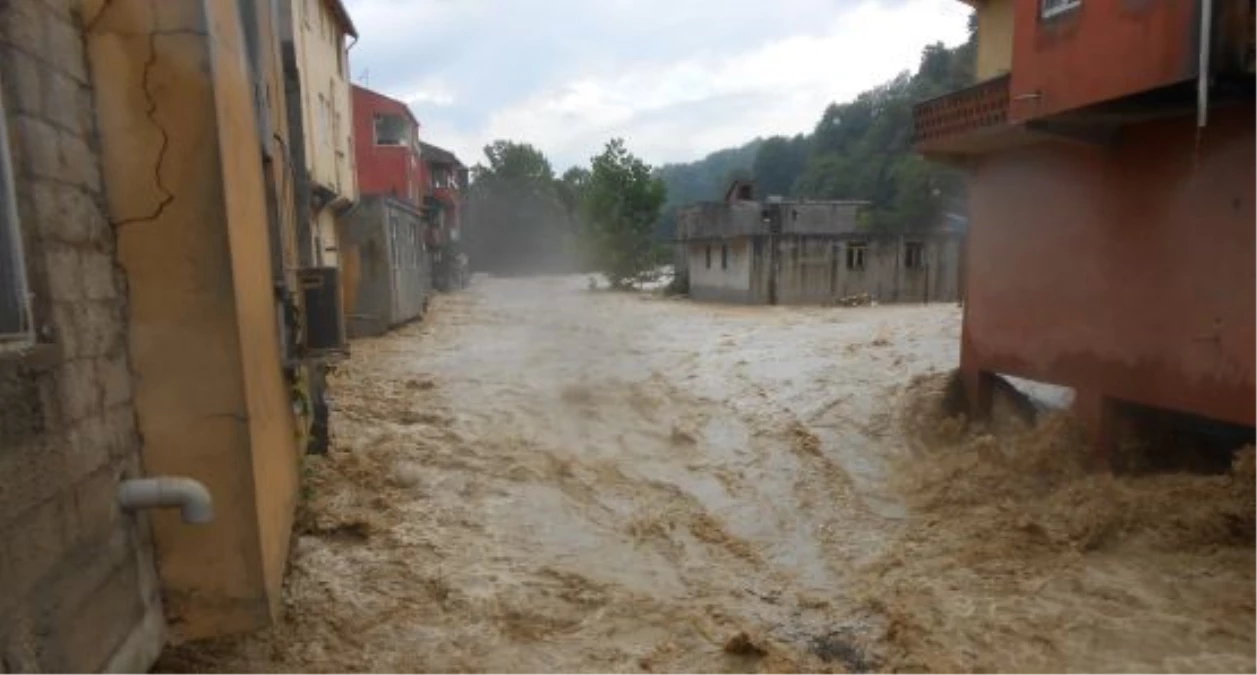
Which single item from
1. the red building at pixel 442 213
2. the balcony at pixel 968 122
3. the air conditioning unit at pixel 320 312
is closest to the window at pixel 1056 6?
the balcony at pixel 968 122

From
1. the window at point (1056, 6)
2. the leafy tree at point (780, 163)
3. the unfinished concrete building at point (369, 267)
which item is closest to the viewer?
the window at point (1056, 6)

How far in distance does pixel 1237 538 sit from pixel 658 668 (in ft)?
17.2

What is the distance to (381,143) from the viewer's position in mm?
30953

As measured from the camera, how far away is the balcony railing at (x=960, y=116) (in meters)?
9.64

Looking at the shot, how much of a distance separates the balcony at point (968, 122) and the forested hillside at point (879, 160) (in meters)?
25.2

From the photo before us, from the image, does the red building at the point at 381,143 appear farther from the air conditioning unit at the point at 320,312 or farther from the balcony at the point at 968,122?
the air conditioning unit at the point at 320,312

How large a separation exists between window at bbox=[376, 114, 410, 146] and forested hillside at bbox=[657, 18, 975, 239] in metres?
19.4

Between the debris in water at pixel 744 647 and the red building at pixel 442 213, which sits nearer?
the debris in water at pixel 744 647

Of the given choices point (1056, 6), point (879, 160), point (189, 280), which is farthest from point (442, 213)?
point (189, 280)

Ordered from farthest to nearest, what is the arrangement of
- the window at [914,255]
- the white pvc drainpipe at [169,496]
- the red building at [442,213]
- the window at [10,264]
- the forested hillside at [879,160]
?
1. the forested hillside at [879,160]
2. the red building at [442,213]
3. the window at [914,255]
4. the white pvc drainpipe at [169,496]
5. the window at [10,264]

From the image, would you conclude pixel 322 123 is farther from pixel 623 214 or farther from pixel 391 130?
pixel 623 214

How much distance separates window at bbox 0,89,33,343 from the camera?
2496 millimetres

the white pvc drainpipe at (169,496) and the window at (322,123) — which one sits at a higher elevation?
the window at (322,123)

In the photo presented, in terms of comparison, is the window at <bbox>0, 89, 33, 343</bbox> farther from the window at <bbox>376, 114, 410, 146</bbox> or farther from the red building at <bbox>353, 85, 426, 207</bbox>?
the window at <bbox>376, 114, 410, 146</bbox>
